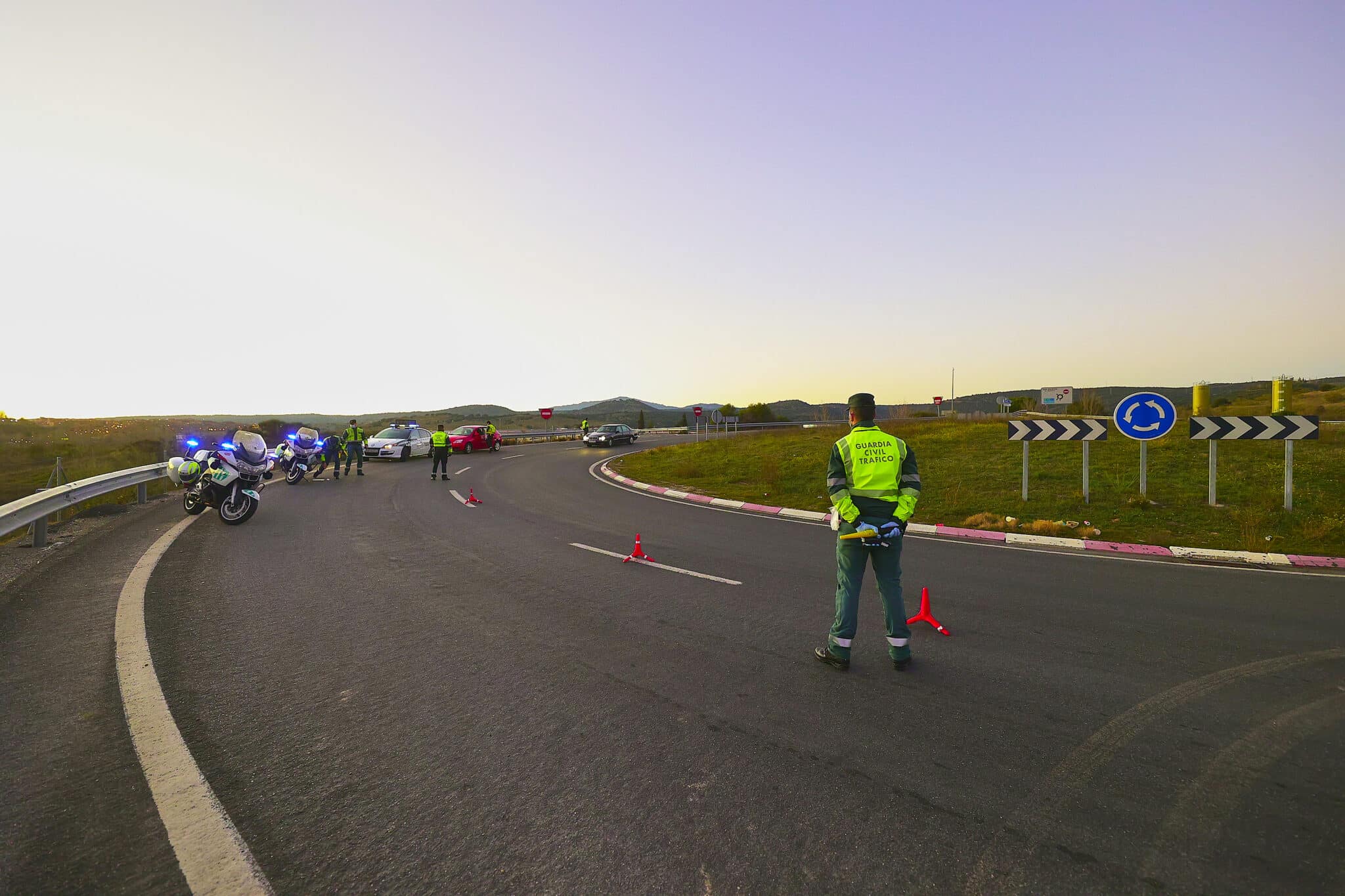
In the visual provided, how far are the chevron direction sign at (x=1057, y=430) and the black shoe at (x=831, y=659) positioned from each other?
8830 millimetres

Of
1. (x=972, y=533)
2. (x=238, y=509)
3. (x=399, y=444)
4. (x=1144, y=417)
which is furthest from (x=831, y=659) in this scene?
(x=399, y=444)

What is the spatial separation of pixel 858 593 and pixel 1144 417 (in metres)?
10.2

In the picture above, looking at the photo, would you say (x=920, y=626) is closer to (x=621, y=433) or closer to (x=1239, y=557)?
(x=1239, y=557)

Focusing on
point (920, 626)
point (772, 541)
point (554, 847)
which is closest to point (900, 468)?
point (920, 626)

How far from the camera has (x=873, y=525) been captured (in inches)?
185

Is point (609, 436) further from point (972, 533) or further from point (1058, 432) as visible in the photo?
point (972, 533)

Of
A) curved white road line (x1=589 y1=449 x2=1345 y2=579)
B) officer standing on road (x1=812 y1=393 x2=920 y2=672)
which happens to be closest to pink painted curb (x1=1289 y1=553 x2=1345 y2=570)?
curved white road line (x1=589 y1=449 x2=1345 y2=579)

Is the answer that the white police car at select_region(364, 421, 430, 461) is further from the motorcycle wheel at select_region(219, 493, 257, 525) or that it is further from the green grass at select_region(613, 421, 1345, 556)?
the motorcycle wheel at select_region(219, 493, 257, 525)

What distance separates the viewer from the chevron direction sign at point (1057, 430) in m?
11.9

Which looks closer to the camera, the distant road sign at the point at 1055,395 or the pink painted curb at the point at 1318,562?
the pink painted curb at the point at 1318,562

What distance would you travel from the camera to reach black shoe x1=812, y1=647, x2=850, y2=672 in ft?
15.4

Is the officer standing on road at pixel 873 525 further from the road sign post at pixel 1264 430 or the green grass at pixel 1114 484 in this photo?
the road sign post at pixel 1264 430

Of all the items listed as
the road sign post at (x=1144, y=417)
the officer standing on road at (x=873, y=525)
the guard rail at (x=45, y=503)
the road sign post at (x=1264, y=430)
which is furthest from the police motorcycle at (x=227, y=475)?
the road sign post at (x=1264, y=430)

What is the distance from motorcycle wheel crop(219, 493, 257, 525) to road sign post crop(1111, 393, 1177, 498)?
1578cm
